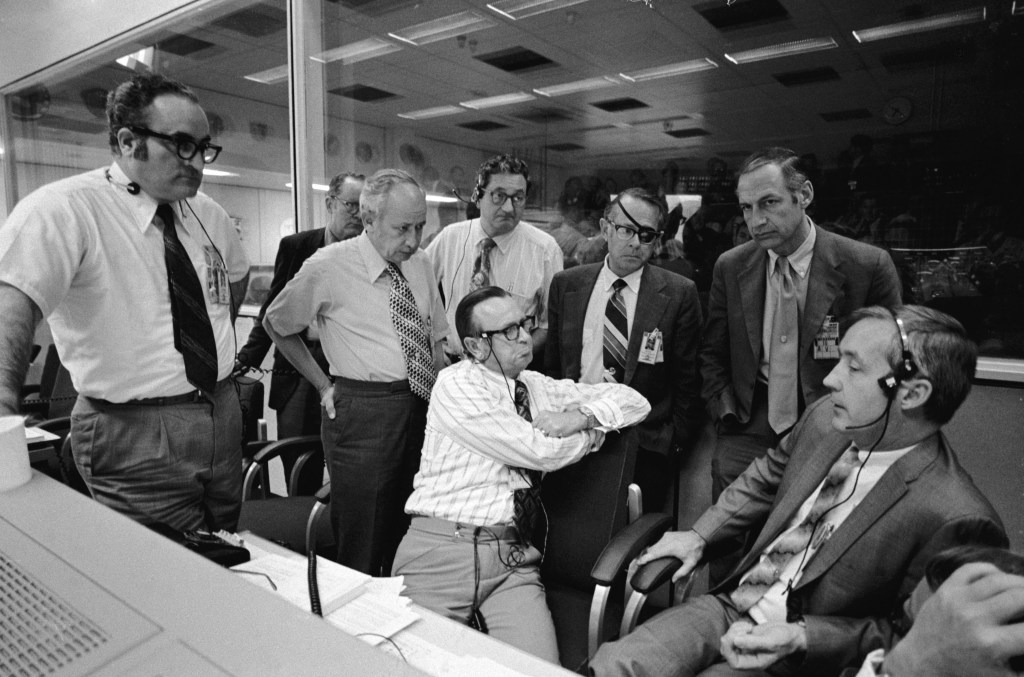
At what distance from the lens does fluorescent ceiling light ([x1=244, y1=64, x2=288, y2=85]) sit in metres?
4.29

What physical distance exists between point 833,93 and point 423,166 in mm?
3156

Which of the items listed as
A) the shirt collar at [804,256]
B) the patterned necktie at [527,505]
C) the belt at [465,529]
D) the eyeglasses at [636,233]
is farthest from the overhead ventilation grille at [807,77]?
the belt at [465,529]

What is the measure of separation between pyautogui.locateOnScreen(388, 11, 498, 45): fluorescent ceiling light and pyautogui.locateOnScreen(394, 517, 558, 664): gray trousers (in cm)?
374

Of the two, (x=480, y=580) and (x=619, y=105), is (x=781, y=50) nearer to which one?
(x=619, y=105)

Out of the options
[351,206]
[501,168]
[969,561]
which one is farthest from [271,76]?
[969,561]

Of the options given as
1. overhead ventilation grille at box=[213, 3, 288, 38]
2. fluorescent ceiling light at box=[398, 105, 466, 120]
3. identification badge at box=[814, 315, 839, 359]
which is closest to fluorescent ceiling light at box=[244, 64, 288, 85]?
overhead ventilation grille at box=[213, 3, 288, 38]

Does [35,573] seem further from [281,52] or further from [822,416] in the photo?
[281,52]

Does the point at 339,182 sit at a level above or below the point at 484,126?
below

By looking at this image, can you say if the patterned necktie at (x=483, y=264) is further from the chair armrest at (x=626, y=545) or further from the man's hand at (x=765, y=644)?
the man's hand at (x=765, y=644)

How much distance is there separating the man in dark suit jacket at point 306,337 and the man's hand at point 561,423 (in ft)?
4.97

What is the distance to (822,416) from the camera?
161 centimetres

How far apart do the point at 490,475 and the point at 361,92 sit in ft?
11.8

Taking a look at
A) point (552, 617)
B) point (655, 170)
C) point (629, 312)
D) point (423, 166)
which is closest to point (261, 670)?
point (552, 617)

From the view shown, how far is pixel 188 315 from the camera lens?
161 centimetres
